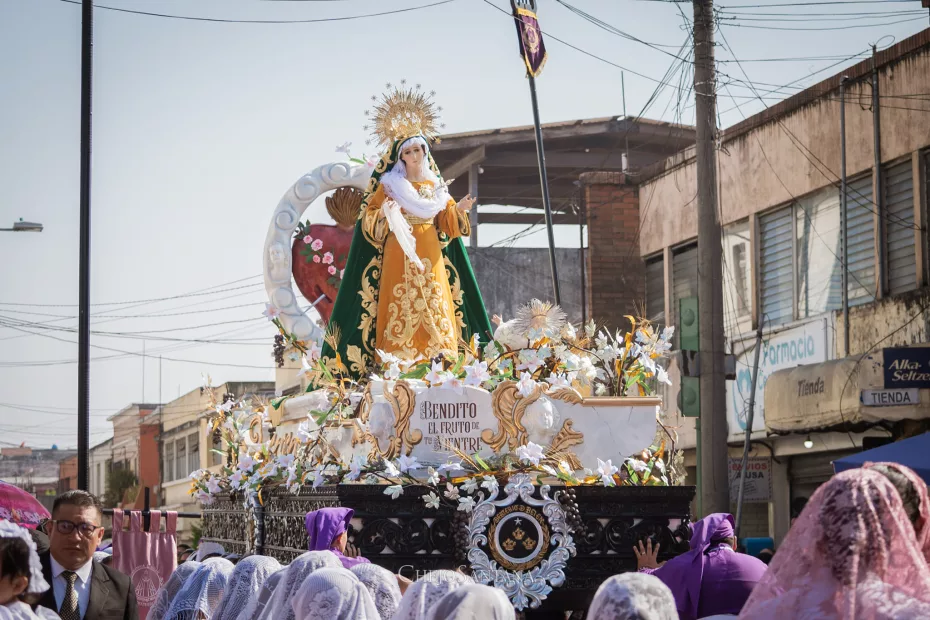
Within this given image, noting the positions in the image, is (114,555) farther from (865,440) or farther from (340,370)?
(865,440)

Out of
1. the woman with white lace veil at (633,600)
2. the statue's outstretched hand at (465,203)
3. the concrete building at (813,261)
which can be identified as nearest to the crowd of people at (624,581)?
the woman with white lace veil at (633,600)

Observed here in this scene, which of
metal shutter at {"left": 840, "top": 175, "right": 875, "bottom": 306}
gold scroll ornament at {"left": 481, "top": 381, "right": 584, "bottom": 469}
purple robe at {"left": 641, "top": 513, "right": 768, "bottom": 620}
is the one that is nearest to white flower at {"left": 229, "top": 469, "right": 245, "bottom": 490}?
gold scroll ornament at {"left": 481, "top": 381, "right": 584, "bottom": 469}

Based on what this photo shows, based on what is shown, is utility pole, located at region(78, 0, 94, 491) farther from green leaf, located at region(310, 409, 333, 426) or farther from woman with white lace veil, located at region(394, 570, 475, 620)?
woman with white lace veil, located at region(394, 570, 475, 620)

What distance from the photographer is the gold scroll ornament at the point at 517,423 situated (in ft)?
31.1

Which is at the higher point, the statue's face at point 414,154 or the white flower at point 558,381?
the statue's face at point 414,154

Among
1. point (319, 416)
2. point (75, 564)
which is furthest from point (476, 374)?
point (75, 564)

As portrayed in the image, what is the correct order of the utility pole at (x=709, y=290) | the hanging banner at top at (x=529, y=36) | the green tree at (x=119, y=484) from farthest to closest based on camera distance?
the green tree at (x=119, y=484) → the hanging banner at top at (x=529, y=36) → the utility pole at (x=709, y=290)

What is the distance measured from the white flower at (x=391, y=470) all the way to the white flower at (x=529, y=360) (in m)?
1.24

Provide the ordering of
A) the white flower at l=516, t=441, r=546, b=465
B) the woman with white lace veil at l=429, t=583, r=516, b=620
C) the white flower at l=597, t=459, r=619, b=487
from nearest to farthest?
the woman with white lace veil at l=429, t=583, r=516, b=620 → the white flower at l=597, t=459, r=619, b=487 → the white flower at l=516, t=441, r=546, b=465

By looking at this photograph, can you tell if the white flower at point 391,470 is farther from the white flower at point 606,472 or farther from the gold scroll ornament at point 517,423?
the white flower at point 606,472

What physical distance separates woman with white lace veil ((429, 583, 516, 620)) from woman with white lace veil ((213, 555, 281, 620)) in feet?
5.95

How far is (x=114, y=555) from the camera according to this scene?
11211mm

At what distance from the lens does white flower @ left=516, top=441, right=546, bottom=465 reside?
30.2 ft

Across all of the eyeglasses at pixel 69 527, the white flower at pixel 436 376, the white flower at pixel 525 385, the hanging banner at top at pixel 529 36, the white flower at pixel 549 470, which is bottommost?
the eyeglasses at pixel 69 527
